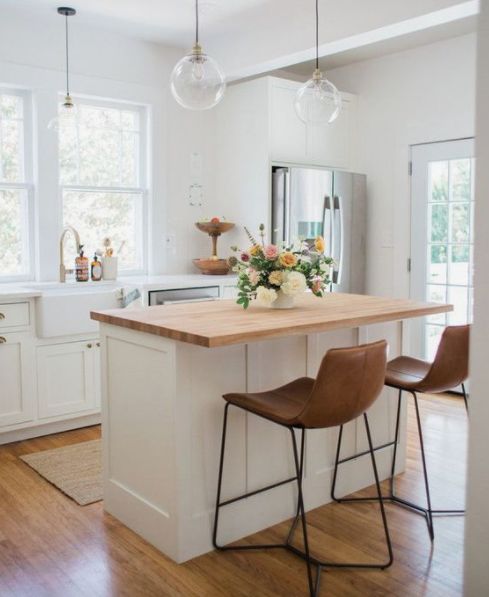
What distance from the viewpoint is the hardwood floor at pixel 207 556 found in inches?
90.3

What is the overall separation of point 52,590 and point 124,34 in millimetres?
3913

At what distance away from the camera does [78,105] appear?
472 centimetres

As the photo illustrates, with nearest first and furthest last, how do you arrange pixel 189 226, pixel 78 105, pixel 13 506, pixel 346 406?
pixel 346 406 → pixel 13 506 → pixel 78 105 → pixel 189 226

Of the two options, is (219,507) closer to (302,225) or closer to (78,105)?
(302,225)

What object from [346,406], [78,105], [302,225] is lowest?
[346,406]

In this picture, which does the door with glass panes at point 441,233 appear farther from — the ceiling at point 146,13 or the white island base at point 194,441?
the white island base at point 194,441

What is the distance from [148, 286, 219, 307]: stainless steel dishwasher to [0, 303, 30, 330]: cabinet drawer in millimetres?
834

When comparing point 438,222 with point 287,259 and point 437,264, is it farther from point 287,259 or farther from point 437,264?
point 287,259

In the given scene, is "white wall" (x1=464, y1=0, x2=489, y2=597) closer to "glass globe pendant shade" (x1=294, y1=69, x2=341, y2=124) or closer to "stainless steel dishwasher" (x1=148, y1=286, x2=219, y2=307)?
"glass globe pendant shade" (x1=294, y1=69, x2=341, y2=124)

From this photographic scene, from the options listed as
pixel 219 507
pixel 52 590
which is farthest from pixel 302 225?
pixel 52 590

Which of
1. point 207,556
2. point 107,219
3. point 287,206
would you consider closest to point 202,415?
point 207,556

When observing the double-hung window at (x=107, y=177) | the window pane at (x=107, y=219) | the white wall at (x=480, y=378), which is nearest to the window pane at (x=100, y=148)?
the double-hung window at (x=107, y=177)

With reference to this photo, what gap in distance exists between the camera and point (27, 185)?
4504 millimetres

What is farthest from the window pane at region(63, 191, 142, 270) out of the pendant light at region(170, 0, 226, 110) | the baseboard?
the pendant light at region(170, 0, 226, 110)
